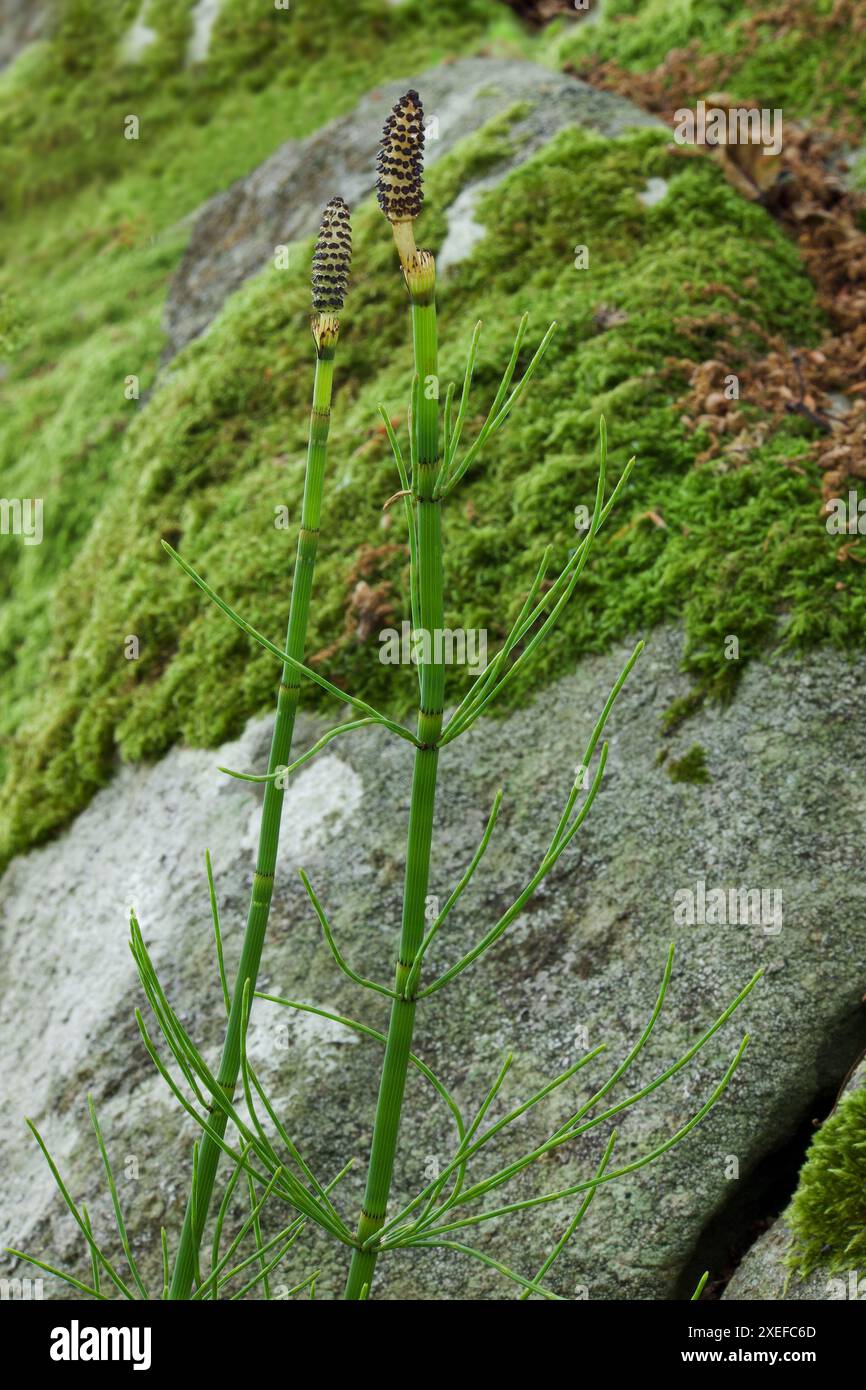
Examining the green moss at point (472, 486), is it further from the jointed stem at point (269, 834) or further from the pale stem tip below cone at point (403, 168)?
the pale stem tip below cone at point (403, 168)

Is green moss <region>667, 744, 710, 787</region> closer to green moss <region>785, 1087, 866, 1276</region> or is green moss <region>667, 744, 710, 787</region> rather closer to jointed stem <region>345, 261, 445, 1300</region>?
green moss <region>785, 1087, 866, 1276</region>

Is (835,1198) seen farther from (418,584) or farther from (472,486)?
(472,486)

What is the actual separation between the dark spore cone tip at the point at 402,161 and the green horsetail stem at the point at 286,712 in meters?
0.28

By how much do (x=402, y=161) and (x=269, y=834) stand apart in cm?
134

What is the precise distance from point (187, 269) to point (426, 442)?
25.5 feet

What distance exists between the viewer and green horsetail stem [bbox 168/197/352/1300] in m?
2.03

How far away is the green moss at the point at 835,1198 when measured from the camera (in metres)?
2.94

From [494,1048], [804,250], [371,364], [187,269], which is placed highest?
[187,269]

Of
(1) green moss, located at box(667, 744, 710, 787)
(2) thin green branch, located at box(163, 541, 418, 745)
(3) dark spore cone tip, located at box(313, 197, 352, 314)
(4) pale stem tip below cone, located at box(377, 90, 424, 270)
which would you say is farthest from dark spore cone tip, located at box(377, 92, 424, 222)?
(1) green moss, located at box(667, 744, 710, 787)

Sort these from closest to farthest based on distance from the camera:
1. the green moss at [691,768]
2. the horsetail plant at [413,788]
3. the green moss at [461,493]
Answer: the horsetail plant at [413,788] → the green moss at [691,768] → the green moss at [461,493]

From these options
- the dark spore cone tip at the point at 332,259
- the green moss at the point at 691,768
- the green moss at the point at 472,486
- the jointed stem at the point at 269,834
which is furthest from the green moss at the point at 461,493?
the dark spore cone tip at the point at 332,259

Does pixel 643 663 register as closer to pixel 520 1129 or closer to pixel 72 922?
pixel 520 1129

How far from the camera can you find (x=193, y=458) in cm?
646
